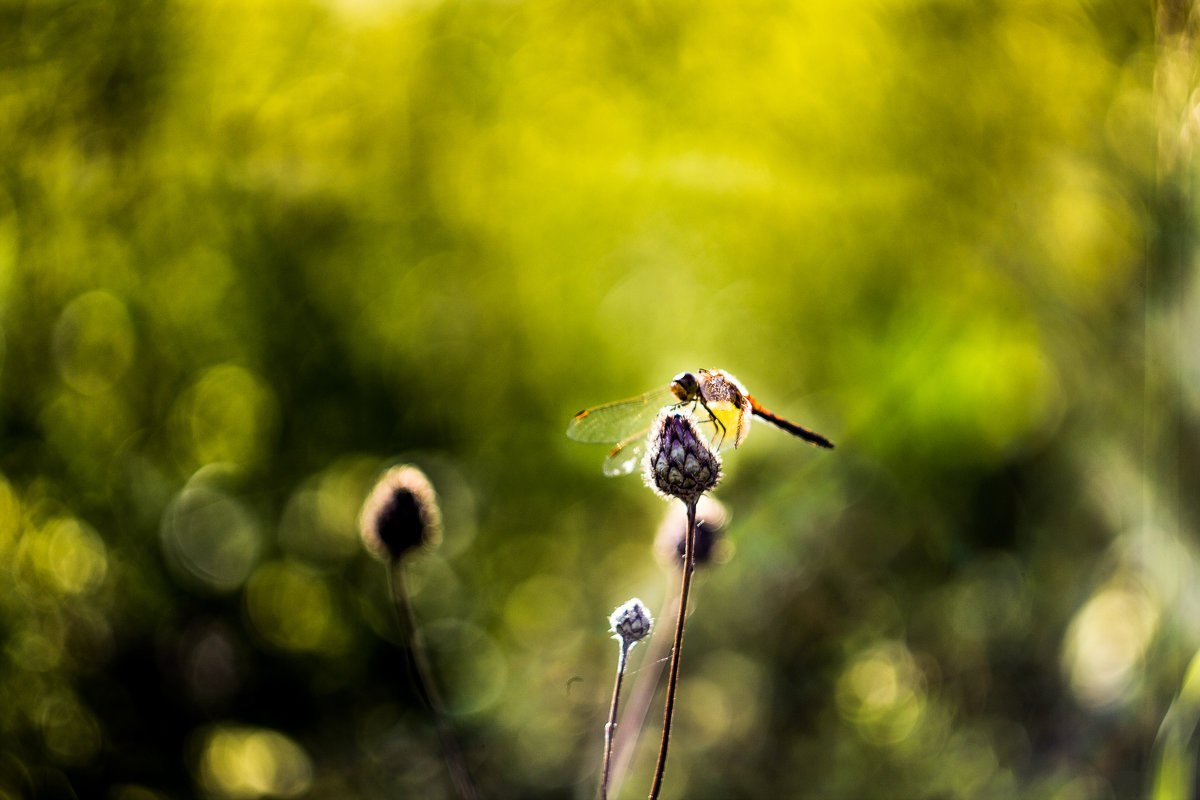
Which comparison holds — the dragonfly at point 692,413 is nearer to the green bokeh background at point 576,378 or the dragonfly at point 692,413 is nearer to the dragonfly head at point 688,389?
the dragonfly head at point 688,389

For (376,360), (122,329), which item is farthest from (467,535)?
(122,329)

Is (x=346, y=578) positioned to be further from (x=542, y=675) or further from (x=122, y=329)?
(x=122, y=329)

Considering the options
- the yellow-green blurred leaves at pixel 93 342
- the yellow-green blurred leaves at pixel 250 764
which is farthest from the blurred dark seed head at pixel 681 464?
the yellow-green blurred leaves at pixel 93 342

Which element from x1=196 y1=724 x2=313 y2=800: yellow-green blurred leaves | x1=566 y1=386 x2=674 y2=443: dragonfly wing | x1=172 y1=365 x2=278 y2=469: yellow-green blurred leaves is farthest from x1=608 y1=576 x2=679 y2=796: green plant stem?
x1=172 y1=365 x2=278 y2=469: yellow-green blurred leaves

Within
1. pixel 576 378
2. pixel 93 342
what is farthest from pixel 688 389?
pixel 93 342

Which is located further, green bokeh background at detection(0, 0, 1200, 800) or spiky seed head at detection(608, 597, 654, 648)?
green bokeh background at detection(0, 0, 1200, 800)

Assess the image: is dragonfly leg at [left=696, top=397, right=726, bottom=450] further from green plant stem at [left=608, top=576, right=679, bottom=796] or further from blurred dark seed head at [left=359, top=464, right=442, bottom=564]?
blurred dark seed head at [left=359, top=464, right=442, bottom=564]

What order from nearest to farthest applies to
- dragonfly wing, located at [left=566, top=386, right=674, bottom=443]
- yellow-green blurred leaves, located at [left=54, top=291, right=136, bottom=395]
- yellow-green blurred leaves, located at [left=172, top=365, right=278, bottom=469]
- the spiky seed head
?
the spiky seed head
dragonfly wing, located at [left=566, top=386, right=674, bottom=443]
yellow-green blurred leaves, located at [left=54, top=291, right=136, bottom=395]
yellow-green blurred leaves, located at [left=172, top=365, right=278, bottom=469]
